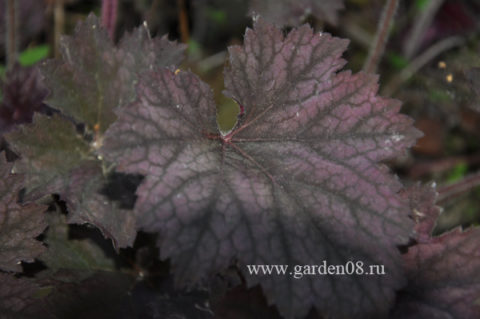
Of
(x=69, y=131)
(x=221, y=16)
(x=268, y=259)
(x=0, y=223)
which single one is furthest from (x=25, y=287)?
(x=221, y=16)

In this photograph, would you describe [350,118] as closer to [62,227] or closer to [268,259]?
[268,259]

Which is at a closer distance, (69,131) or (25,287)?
(25,287)

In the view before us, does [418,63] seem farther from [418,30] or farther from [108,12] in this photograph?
[108,12]

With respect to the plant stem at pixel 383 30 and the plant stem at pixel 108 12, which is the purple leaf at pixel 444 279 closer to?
the plant stem at pixel 383 30

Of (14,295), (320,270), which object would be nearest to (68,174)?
(14,295)

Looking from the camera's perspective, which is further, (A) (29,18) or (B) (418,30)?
(B) (418,30)

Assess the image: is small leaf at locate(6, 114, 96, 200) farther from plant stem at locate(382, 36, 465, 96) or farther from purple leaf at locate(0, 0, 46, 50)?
plant stem at locate(382, 36, 465, 96)
